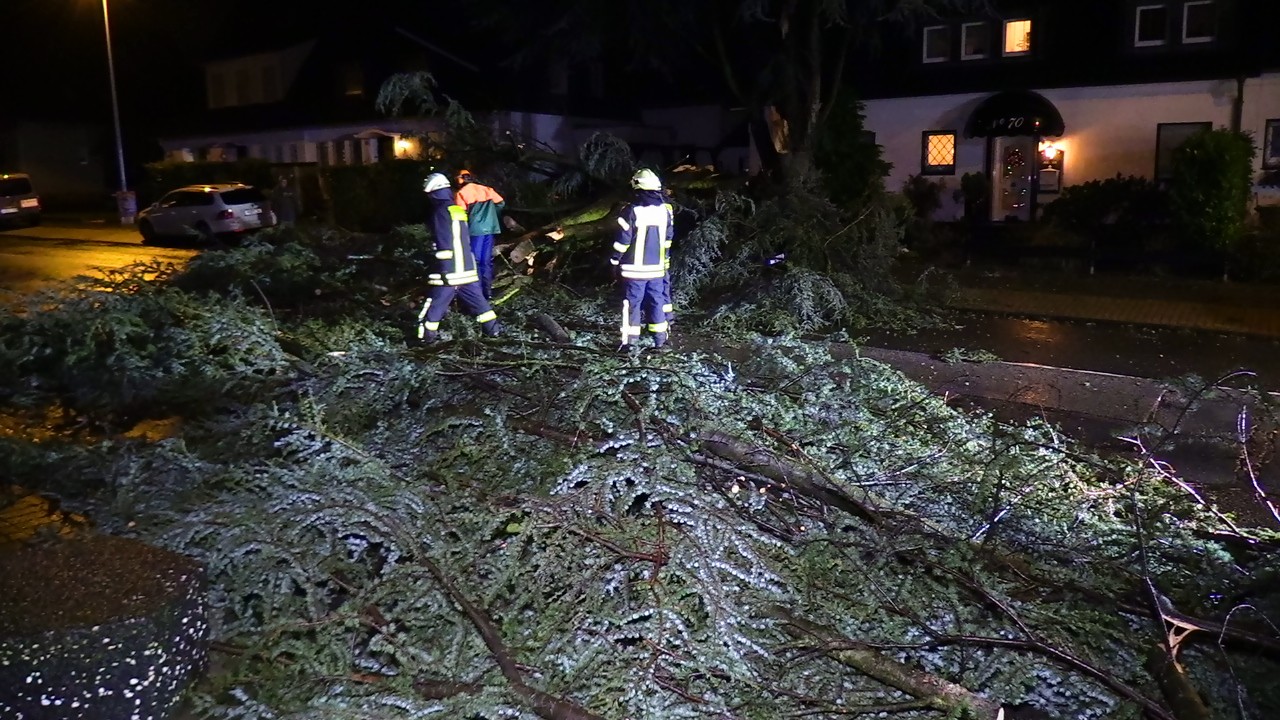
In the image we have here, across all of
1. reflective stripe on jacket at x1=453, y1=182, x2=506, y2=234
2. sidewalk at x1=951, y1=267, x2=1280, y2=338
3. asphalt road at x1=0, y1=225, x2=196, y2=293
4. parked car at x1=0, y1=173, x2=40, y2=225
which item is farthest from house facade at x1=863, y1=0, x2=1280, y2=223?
parked car at x1=0, y1=173, x2=40, y2=225

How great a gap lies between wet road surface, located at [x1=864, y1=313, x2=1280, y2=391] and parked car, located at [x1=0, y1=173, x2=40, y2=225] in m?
25.4

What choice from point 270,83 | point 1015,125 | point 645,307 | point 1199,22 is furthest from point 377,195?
point 1199,22

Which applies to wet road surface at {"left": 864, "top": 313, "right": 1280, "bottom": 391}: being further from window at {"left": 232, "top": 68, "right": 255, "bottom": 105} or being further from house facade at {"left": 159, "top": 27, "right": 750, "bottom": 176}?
window at {"left": 232, "top": 68, "right": 255, "bottom": 105}

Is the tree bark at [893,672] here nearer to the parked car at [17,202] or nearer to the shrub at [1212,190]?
the shrub at [1212,190]

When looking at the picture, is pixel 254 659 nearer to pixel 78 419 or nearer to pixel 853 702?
pixel 853 702

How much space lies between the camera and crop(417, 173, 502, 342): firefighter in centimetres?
909

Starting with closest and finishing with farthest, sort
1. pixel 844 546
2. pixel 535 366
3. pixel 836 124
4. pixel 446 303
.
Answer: pixel 844 546 < pixel 535 366 < pixel 446 303 < pixel 836 124

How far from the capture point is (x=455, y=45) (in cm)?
2995

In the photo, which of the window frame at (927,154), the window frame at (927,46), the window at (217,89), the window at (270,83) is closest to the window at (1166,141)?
the window frame at (927,154)

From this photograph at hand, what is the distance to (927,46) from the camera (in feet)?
72.0

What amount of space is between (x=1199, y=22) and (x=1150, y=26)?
0.84 m

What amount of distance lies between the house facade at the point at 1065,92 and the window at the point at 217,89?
24.5m

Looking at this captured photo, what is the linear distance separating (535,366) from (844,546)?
9.25 ft

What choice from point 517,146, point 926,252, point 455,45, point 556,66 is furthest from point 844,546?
point 455,45
